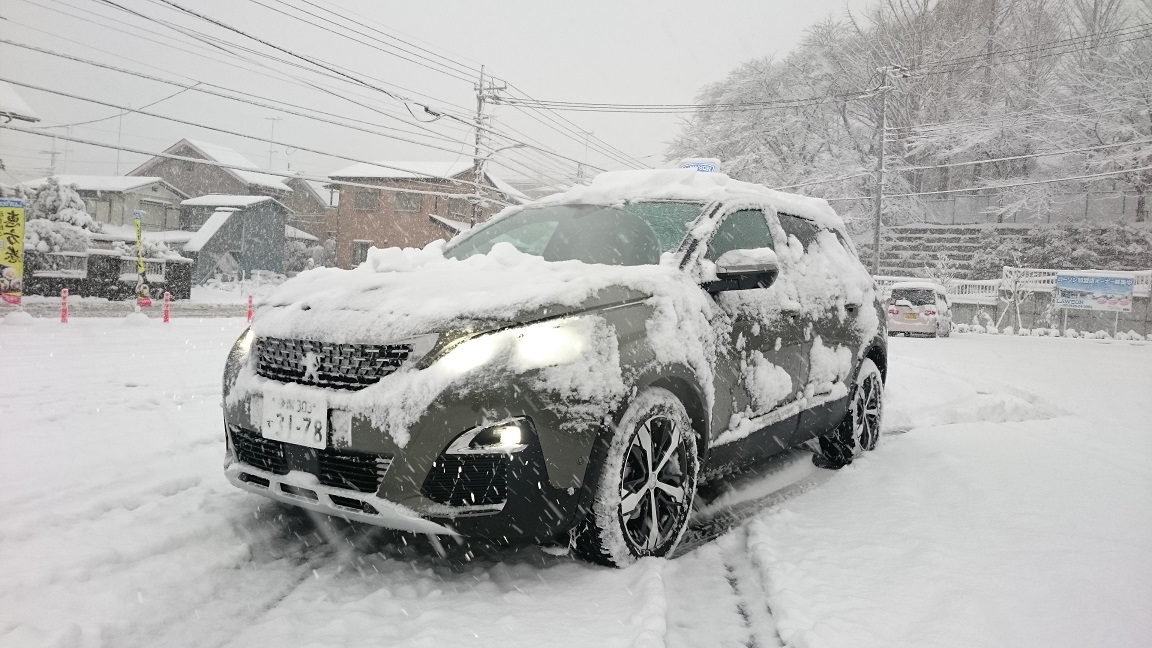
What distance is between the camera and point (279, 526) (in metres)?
3.54

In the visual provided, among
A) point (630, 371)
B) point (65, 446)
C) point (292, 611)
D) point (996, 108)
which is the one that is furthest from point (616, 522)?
point (996, 108)

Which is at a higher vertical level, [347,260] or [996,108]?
[996,108]

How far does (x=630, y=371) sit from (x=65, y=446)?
3.73 m

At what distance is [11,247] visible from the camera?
16594mm

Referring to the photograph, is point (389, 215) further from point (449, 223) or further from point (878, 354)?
point (878, 354)

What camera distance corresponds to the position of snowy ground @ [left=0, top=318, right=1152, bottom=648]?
262cm

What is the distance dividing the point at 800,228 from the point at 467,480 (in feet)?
10.0

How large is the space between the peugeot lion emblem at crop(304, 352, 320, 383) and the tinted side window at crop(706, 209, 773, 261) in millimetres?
1869

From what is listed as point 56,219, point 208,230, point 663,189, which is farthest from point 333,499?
point 208,230

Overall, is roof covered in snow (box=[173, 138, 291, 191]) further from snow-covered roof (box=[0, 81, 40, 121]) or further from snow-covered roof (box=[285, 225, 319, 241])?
snow-covered roof (box=[0, 81, 40, 121])

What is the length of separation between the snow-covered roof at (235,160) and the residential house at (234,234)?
356 centimetres

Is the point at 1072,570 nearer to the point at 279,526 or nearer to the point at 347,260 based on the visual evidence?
the point at 279,526

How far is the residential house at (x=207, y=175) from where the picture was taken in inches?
1858

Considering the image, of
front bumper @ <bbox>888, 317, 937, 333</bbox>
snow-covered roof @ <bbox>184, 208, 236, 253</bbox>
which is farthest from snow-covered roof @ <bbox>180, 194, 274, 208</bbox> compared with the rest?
front bumper @ <bbox>888, 317, 937, 333</bbox>
